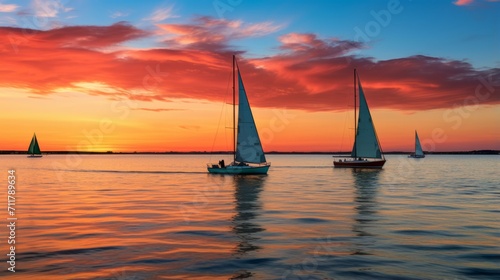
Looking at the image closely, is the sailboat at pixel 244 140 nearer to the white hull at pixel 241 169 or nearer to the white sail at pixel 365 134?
the white hull at pixel 241 169

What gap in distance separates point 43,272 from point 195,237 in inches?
319

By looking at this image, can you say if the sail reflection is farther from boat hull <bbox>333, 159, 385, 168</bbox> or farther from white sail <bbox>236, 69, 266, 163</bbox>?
boat hull <bbox>333, 159, 385, 168</bbox>

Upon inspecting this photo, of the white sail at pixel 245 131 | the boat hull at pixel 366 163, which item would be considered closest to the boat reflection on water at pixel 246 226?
the white sail at pixel 245 131

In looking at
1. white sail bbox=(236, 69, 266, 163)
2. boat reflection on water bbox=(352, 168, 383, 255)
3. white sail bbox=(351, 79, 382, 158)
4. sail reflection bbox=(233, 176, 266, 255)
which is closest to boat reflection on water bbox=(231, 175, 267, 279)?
sail reflection bbox=(233, 176, 266, 255)

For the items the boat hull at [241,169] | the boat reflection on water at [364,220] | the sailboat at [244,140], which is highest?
the sailboat at [244,140]

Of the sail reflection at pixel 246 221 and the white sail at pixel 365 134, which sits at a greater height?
the white sail at pixel 365 134

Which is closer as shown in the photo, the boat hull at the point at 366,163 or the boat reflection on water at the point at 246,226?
the boat reflection on water at the point at 246,226

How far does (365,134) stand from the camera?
9281cm

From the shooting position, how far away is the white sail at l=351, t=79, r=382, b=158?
92.8 metres

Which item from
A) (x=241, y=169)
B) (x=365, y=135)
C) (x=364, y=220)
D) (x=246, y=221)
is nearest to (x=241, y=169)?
(x=241, y=169)

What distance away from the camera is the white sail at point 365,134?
92812 millimetres

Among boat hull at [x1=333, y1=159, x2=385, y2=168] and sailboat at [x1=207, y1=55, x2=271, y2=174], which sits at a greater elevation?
sailboat at [x1=207, y1=55, x2=271, y2=174]

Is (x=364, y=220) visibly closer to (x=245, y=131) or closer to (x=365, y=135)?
(x=245, y=131)

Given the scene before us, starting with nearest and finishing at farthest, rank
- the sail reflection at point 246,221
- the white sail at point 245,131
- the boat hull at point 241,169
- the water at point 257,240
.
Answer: the water at point 257,240
the sail reflection at point 246,221
the boat hull at point 241,169
the white sail at point 245,131
